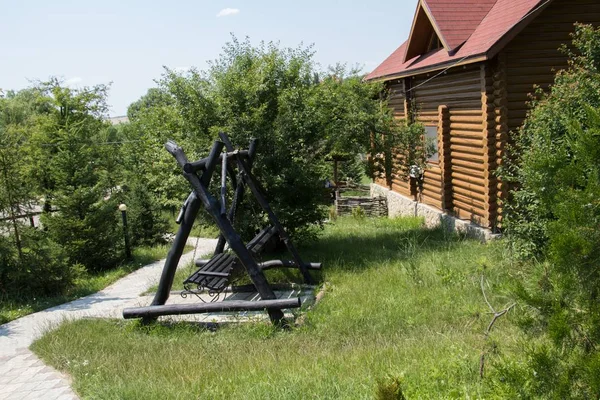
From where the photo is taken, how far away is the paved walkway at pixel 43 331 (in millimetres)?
Answer: 6285

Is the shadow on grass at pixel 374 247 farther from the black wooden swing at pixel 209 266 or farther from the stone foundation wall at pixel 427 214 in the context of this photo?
the black wooden swing at pixel 209 266

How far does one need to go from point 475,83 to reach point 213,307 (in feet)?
Result: 25.7

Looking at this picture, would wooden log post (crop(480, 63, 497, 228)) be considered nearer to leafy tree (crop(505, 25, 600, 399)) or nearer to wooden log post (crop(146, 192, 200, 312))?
wooden log post (crop(146, 192, 200, 312))

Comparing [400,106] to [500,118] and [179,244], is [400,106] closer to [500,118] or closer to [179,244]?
[500,118]

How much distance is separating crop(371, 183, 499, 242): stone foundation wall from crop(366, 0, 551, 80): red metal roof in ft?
11.7

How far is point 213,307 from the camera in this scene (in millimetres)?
7898

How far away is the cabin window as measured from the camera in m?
15.1

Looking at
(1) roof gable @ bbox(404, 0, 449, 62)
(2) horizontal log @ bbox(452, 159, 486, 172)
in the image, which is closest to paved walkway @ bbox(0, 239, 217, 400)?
(2) horizontal log @ bbox(452, 159, 486, 172)

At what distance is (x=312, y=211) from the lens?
39.9 ft

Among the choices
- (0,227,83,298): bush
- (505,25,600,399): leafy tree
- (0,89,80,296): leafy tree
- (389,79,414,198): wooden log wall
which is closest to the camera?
(505,25,600,399): leafy tree

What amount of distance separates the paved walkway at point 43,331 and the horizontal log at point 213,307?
1163 mm

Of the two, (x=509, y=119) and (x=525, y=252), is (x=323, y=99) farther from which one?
(x=525, y=252)

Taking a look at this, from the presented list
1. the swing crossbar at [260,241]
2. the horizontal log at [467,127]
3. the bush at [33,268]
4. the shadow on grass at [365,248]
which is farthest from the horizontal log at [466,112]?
the bush at [33,268]

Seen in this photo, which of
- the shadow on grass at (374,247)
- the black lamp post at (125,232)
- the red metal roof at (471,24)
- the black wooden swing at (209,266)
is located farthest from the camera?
the black lamp post at (125,232)
